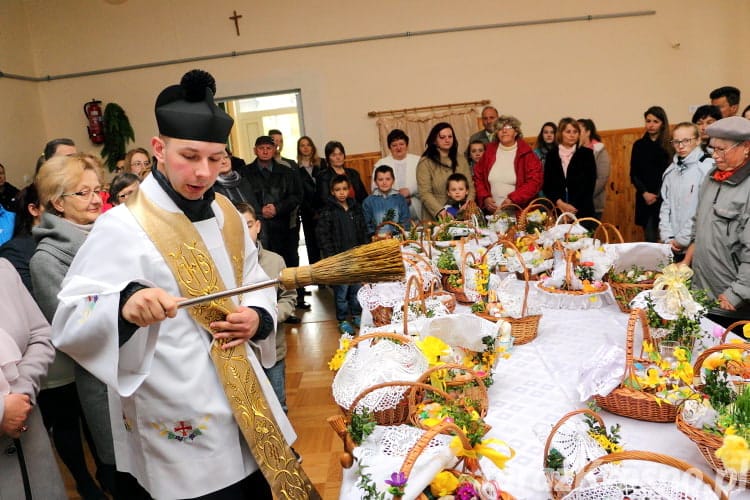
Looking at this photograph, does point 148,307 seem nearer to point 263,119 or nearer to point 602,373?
point 602,373

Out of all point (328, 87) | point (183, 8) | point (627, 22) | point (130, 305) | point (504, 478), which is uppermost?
point (183, 8)

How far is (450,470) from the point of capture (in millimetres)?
1348

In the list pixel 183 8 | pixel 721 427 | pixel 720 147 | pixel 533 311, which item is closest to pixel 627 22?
pixel 720 147

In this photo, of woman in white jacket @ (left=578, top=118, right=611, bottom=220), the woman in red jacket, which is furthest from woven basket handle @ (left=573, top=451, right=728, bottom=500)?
woman in white jacket @ (left=578, top=118, right=611, bottom=220)

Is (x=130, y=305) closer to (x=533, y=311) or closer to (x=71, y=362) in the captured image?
Result: (x=71, y=362)

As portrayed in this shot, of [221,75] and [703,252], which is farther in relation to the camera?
[221,75]

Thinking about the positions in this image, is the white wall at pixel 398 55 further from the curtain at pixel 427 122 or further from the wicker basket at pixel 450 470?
the wicker basket at pixel 450 470

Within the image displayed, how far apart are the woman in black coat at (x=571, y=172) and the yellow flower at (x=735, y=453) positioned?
425cm

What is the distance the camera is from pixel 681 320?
2002mm

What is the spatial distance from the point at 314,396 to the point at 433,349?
212 cm

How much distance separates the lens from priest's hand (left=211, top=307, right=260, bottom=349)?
57.2 inches

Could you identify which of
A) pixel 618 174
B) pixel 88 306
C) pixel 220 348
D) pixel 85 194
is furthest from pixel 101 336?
pixel 618 174

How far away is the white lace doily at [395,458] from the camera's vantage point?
1.28 m

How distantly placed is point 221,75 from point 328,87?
141 centimetres
